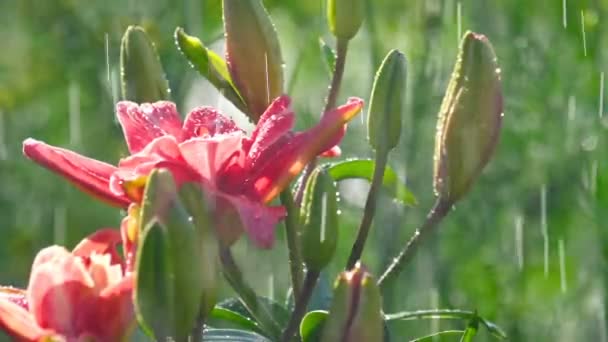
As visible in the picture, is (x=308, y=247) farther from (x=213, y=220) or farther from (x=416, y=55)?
A: (x=416, y=55)

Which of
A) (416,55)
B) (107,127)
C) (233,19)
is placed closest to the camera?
(233,19)

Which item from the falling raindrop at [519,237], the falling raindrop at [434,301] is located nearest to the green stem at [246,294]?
the falling raindrop at [434,301]

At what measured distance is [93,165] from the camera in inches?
40.9

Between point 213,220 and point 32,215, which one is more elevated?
point 213,220

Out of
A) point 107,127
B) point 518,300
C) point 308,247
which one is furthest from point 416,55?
point 308,247

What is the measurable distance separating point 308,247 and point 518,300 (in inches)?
66.8

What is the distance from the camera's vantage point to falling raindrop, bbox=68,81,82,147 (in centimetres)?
314

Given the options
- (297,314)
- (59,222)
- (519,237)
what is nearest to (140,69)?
(297,314)

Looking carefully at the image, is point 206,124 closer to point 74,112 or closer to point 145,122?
point 145,122

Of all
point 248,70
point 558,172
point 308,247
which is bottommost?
point 558,172

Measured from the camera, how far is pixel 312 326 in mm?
1053

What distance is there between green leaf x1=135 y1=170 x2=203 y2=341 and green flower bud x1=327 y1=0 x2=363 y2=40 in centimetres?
35

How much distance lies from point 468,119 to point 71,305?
366 mm

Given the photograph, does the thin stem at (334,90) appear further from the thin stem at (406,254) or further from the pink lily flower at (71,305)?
the pink lily flower at (71,305)
